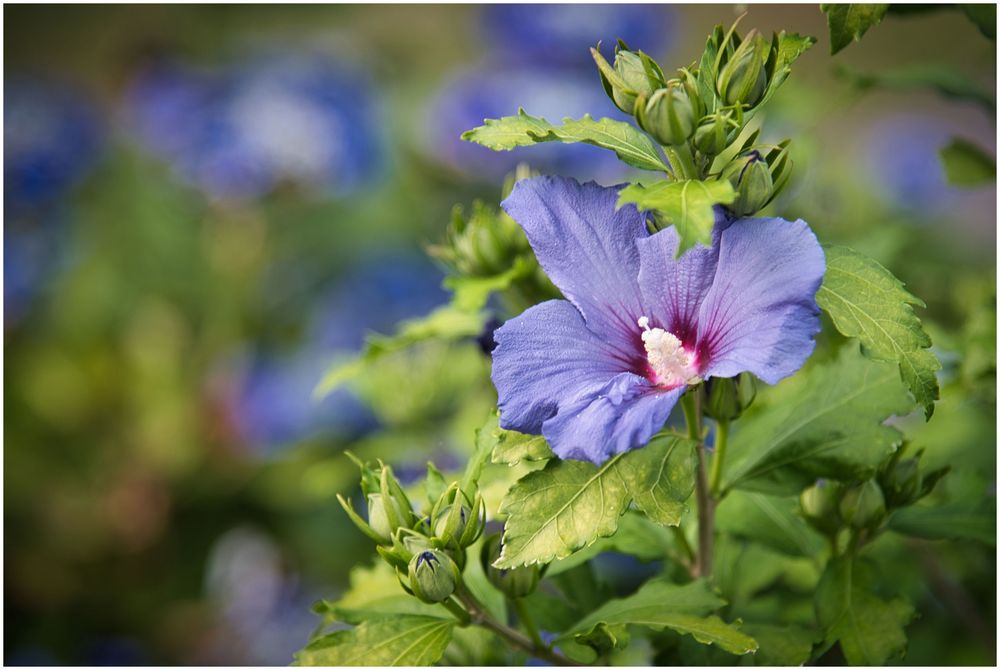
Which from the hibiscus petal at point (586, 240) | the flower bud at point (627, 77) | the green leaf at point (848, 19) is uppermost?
the flower bud at point (627, 77)

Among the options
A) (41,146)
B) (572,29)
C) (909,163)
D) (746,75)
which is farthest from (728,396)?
(41,146)

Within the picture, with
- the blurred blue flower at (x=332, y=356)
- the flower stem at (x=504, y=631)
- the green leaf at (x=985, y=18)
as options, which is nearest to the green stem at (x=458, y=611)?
→ the flower stem at (x=504, y=631)

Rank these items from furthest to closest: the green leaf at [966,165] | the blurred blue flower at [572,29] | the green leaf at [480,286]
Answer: the blurred blue flower at [572,29] < the green leaf at [966,165] < the green leaf at [480,286]

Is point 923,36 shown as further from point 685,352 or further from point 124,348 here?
point 685,352

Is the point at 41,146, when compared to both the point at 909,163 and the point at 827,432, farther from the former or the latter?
the point at 827,432

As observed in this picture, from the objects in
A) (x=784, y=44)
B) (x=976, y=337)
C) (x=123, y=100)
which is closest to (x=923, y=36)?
(x=123, y=100)

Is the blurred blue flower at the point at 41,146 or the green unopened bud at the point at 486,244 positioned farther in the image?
the blurred blue flower at the point at 41,146

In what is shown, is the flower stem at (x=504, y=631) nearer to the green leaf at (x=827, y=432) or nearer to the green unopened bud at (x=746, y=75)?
the green leaf at (x=827, y=432)
